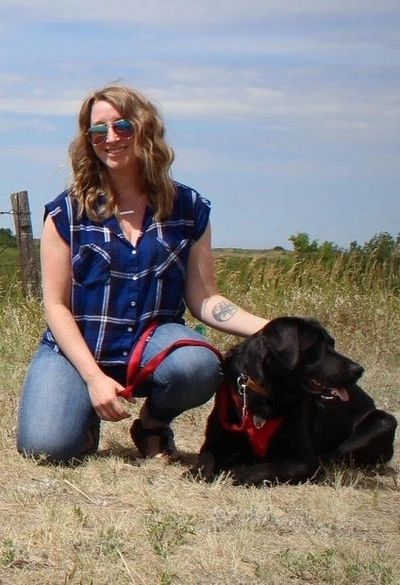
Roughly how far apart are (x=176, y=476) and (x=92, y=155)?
4.76 ft

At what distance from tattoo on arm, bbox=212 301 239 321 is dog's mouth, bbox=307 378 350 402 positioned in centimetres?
56

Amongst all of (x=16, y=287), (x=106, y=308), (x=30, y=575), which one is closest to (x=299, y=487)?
(x=106, y=308)

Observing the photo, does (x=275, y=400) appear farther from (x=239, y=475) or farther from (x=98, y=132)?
(x=98, y=132)

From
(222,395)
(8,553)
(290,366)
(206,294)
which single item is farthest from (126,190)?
(8,553)

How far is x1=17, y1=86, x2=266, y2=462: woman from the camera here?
5.02 m

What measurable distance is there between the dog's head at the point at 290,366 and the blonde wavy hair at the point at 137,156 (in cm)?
78

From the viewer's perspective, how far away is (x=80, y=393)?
514 cm

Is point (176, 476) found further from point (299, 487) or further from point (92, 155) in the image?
point (92, 155)

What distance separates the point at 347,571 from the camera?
3477 millimetres

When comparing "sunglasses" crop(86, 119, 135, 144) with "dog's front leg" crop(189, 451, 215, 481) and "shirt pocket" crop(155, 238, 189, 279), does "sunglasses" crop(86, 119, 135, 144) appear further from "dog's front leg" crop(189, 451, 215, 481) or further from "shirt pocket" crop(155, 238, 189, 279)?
"dog's front leg" crop(189, 451, 215, 481)

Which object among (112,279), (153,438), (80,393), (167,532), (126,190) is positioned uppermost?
(126,190)

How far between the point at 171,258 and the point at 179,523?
4.93ft

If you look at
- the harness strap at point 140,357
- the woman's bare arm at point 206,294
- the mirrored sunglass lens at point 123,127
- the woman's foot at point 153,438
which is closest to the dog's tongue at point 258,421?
the harness strap at point 140,357

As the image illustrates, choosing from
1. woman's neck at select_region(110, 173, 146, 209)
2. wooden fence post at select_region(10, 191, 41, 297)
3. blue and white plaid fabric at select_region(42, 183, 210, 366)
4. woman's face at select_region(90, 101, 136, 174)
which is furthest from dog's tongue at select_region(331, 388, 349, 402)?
wooden fence post at select_region(10, 191, 41, 297)
